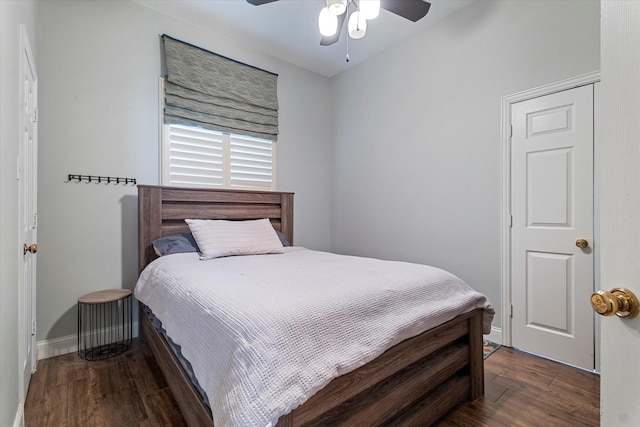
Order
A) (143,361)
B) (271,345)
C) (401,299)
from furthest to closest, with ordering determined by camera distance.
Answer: (143,361) → (401,299) → (271,345)

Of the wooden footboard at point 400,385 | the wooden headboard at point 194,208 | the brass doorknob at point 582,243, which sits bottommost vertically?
the wooden footboard at point 400,385

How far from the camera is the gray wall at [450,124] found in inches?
93.1

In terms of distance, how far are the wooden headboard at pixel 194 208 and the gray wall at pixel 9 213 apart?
3.69 feet

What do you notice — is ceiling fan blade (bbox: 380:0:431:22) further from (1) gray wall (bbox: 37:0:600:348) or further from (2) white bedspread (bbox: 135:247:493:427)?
(2) white bedspread (bbox: 135:247:493:427)

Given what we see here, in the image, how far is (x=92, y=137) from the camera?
2.53 metres

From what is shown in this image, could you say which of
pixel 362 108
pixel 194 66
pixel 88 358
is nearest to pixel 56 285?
pixel 88 358

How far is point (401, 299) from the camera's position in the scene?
152 centimetres

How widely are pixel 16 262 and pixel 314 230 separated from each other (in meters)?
2.97

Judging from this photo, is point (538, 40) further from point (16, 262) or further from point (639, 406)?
point (16, 262)

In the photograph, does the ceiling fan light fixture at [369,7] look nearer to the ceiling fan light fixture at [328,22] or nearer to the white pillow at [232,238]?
the ceiling fan light fixture at [328,22]

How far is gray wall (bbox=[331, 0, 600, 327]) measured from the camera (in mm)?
2365

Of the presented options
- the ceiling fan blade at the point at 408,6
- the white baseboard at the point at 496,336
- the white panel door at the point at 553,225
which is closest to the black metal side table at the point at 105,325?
the ceiling fan blade at the point at 408,6

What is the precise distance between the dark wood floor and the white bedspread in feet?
1.58

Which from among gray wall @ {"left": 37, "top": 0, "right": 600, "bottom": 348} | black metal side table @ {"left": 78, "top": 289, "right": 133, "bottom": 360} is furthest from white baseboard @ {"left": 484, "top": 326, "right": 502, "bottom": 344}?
black metal side table @ {"left": 78, "top": 289, "right": 133, "bottom": 360}
